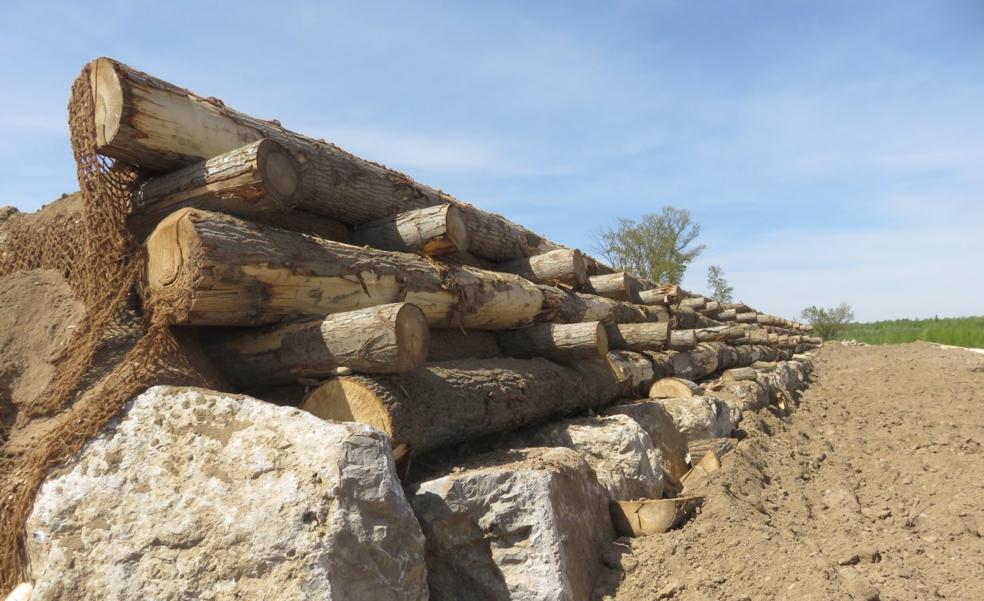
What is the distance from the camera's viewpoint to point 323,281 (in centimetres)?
358

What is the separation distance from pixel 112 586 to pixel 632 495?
293 centimetres

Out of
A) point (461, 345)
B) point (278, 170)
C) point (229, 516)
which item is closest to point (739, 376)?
point (461, 345)

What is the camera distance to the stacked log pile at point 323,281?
3.16 meters

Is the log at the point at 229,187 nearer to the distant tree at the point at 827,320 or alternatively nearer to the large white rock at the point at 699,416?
the large white rock at the point at 699,416

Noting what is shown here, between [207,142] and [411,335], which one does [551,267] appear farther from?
[207,142]

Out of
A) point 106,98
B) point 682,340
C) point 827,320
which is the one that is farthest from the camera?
point 827,320

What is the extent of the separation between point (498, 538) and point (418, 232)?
2.28 m

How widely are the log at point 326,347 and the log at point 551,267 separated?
3147 millimetres

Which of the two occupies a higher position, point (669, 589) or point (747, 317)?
point (747, 317)

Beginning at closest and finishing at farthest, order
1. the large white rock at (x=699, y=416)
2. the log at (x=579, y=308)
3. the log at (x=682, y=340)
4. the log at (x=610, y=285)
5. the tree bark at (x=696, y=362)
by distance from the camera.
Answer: the large white rock at (x=699, y=416)
the log at (x=579, y=308)
the log at (x=610, y=285)
the tree bark at (x=696, y=362)
the log at (x=682, y=340)

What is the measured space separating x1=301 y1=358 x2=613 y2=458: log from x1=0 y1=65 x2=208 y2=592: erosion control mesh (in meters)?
0.74

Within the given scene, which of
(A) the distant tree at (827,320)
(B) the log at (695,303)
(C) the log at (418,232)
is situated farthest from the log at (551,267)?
(A) the distant tree at (827,320)

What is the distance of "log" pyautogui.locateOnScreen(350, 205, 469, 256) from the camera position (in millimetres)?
4609

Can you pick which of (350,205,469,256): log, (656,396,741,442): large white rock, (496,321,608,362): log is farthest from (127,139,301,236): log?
(656,396,741,442): large white rock
